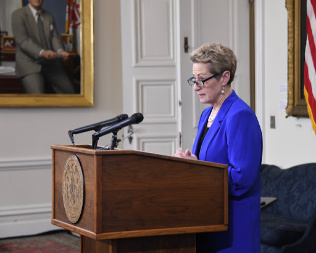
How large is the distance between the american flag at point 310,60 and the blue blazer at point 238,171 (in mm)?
2618

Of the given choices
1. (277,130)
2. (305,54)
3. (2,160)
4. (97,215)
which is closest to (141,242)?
(97,215)

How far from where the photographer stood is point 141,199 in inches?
89.7

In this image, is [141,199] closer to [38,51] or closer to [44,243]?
[44,243]

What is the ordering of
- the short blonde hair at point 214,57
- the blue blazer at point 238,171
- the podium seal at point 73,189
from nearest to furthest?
1. the podium seal at point 73,189
2. the blue blazer at point 238,171
3. the short blonde hair at point 214,57

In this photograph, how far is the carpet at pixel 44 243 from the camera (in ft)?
19.2

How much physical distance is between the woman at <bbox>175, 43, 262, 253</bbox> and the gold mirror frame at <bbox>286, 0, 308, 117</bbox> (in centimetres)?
294

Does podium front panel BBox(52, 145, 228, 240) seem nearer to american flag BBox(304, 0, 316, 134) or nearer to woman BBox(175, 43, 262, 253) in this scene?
woman BBox(175, 43, 262, 253)

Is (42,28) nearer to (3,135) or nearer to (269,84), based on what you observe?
(3,135)

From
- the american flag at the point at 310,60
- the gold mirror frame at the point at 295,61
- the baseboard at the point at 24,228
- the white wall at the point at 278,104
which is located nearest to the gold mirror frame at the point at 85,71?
the baseboard at the point at 24,228

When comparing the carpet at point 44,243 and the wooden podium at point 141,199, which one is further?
the carpet at point 44,243

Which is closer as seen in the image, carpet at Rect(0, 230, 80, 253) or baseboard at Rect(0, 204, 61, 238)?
carpet at Rect(0, 230, 80, 253)

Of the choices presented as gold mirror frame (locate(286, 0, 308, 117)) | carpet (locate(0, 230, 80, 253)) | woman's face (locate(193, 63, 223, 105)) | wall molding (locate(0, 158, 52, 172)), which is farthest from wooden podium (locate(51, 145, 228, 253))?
wall molding (locate(0, 158, 52, 172))

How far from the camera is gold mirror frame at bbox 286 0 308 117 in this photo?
5500 millimetres

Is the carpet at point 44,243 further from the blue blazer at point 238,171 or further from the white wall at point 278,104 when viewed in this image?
the blue blazer at point 238,171
